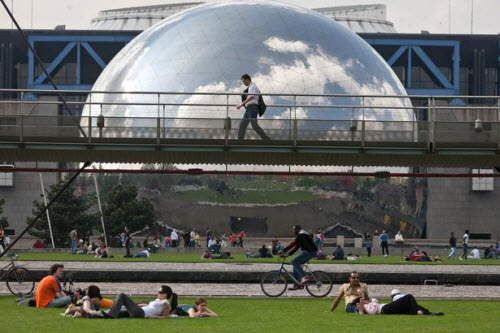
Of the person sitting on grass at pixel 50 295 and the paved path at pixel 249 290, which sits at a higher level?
the person sitting on grass at pixel 50 295

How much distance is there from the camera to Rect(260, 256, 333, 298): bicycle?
2862cm

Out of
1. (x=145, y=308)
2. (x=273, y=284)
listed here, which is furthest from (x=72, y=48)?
(x=145, y=308)

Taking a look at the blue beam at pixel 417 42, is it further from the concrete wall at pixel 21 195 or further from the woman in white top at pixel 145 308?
the woman in white top at pixel 145 308

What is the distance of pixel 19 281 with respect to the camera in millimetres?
29922

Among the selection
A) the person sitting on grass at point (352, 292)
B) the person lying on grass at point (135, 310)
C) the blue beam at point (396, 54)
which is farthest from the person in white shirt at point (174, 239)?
the blue beam at point (396, 54)

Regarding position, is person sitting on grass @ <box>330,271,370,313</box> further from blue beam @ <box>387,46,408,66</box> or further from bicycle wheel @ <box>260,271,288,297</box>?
blue beam @ <box>387,46,408,66</box>

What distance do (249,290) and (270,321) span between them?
9.51 meters

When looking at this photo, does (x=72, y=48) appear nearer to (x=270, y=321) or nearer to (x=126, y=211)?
(x=126, y=211)

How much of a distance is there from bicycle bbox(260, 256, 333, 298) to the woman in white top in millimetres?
6235

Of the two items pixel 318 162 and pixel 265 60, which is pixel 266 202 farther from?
pixel 318 162

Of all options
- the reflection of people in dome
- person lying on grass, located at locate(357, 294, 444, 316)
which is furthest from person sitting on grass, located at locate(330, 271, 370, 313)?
the reflection of people in dome

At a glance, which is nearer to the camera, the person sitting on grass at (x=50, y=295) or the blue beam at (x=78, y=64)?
the person sitting on grass at (x=50, y=295)

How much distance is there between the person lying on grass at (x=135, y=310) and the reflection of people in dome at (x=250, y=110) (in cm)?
679

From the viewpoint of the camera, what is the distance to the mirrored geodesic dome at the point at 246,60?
54156 millimetres
